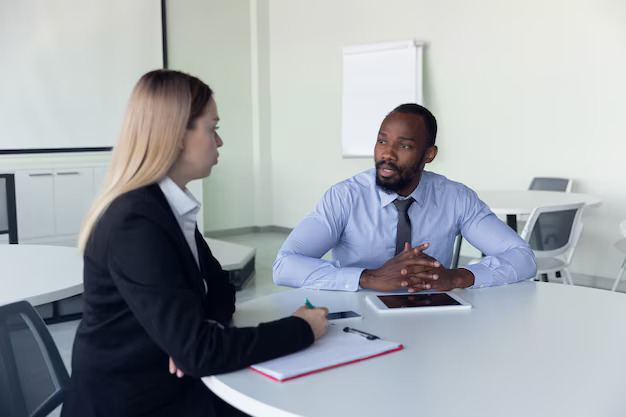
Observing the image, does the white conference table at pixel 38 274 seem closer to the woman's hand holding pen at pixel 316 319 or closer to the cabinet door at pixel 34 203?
the woman's hand holding pen at pixel 316 319

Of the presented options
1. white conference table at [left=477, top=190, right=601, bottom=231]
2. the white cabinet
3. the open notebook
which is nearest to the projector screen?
the white cabinet

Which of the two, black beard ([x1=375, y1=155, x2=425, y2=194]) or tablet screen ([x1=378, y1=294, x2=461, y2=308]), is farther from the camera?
black beard ([x1=375, y1=155, x2=425, y2=194])

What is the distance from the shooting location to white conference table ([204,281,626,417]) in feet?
3.75

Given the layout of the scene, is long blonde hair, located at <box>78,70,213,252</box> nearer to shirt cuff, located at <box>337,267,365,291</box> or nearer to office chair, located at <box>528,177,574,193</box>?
shirt cuff, located at <box>337,267,365,291</box>

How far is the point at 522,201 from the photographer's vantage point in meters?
4.21

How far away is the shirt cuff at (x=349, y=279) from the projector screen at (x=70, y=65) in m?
5.43

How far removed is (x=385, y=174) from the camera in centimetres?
237

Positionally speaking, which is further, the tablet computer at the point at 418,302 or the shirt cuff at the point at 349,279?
the shirt cuff at the point at 349,279

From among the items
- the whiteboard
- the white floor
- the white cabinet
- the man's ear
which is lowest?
the white floor

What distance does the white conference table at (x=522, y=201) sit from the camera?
12.7ft

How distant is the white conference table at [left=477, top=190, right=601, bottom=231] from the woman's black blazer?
2.76m

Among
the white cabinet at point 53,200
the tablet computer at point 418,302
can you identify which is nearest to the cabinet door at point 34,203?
the white cabinet at point 53,200

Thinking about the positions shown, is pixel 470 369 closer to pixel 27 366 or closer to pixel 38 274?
pixel 27 366

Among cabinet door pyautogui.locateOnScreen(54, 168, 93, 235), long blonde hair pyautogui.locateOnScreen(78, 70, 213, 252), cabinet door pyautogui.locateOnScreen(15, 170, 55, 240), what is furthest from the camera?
cabinet door pyautogui.locateOnScreen(54, 168, 93, 235)
